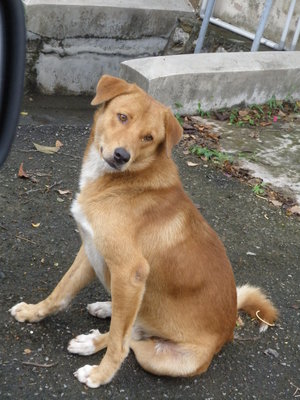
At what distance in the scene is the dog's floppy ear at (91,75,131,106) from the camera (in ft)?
11.1

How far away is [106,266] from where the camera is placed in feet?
10.9

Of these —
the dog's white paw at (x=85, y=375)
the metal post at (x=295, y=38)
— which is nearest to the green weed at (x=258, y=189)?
the dog's white paw at (x=85, y=375)

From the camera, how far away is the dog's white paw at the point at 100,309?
3747 millimetres

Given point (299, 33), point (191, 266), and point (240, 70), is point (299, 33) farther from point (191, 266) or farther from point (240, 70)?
point (191, 266)

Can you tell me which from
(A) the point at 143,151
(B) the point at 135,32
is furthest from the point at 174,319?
(B) the point at 135,32

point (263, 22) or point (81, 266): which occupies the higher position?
point (263, 22)

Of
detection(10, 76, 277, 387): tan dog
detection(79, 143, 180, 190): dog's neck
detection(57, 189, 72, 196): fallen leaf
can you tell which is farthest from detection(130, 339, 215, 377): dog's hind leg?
detection(57, 189, 72, 196): fallen leaf

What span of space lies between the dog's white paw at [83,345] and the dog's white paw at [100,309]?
294 millimetres

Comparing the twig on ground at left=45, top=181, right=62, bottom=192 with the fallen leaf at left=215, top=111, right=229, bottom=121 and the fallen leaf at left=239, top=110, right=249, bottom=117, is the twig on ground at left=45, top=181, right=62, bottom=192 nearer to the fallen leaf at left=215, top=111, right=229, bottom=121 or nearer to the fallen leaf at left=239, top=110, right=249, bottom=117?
the fallen leaf at left=215, top=111, right=229, bottom=121

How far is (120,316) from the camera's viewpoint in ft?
10.4

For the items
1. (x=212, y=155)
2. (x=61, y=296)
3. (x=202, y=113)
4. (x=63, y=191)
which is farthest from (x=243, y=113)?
(x=61, y=296)

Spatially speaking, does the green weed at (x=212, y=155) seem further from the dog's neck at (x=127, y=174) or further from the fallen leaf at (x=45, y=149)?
the dog's neck at (x=127, y=174)

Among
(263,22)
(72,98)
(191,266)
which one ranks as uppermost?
(263,22)

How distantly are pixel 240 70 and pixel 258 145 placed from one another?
983 mm
